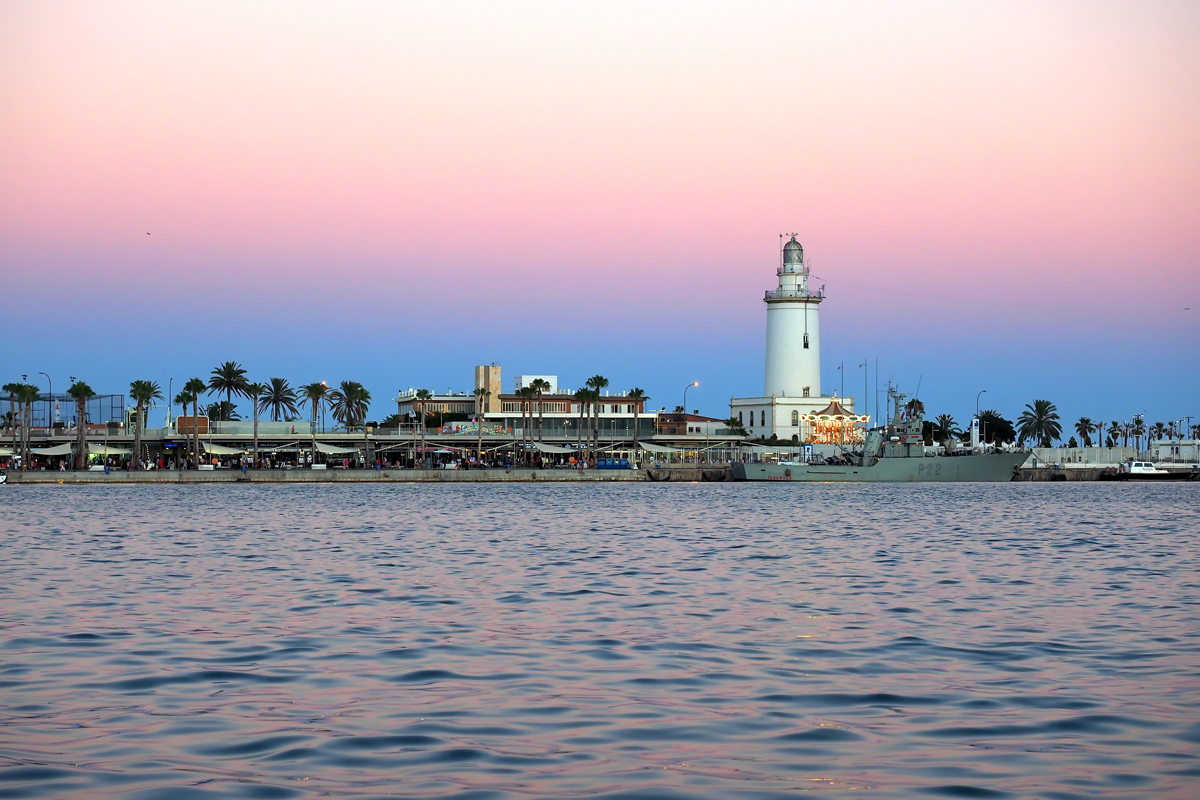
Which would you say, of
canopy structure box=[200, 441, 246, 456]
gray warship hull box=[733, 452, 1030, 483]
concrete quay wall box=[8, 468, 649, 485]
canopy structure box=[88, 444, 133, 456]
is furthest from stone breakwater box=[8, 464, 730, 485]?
canopy structure box=[88, 444, 133, 456]

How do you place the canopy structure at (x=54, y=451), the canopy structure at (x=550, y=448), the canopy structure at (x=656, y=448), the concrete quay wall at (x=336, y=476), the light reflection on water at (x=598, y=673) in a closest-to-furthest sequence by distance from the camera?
1. the light reflection on water at (x=598, y=673)
2. the concrete quay wall at (x=336, y=476)
3. the canopy structure at (x=54, y=451)
4. the canopy structure at (x=550, y=448)
5. the canopy structure at (x=656, y=448)

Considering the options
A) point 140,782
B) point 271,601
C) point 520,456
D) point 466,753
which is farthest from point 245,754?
point 520,456

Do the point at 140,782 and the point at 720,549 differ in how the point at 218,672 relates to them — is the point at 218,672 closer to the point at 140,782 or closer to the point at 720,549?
the point at 140,782

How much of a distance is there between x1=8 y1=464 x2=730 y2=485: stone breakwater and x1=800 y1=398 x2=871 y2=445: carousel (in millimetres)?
19479

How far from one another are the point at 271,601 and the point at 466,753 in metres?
12.0

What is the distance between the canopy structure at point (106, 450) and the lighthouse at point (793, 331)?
238 ft

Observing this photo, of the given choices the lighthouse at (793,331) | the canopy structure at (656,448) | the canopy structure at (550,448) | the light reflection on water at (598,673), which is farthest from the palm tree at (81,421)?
the light reflection on water at (598,673)

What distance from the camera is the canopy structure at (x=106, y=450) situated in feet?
453

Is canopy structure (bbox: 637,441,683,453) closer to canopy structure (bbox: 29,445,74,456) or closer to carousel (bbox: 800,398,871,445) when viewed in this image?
carousel (bbox: 800,398,871,445)

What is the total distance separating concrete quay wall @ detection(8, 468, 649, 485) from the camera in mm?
115812

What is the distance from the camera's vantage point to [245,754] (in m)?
10.5

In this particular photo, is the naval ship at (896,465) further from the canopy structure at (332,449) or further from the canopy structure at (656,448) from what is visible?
the canopy structure at (332,449)

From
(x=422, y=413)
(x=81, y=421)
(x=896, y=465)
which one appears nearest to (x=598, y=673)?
(x=896, y=465)

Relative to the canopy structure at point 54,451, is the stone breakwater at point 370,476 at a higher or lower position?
lower
